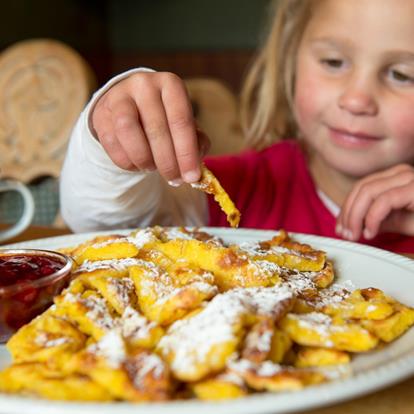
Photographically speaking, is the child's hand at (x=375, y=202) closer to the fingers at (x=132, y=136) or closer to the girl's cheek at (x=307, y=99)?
the girl's cheek at (x=307, y=99)

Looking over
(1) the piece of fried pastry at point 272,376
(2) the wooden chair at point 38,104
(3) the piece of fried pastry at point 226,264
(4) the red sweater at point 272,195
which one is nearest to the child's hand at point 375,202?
(4) the red sweater at point 272,195

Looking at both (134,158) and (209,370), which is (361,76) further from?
(209,370)

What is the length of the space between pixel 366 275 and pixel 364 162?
1.90 ft

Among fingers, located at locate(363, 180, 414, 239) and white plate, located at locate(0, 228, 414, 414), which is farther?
fingers, located at locate(363, 180, 414, 239)

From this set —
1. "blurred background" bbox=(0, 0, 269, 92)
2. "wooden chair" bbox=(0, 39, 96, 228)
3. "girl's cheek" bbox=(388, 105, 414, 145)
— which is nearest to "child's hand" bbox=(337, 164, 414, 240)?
"girl's cheek" bbox=(388, 105, 414, 145)

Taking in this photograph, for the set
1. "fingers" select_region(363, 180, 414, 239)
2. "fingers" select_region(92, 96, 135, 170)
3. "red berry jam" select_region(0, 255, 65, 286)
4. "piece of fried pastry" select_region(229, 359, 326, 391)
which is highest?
"fingers" select_region(92, 96, 135, 170)

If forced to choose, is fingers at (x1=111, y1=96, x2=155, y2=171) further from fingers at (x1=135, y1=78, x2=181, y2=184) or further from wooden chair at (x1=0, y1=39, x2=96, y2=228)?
wooden chair at (x1=0, y1=39, x2=96, y2=228)

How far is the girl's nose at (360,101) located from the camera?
1325 millimetres

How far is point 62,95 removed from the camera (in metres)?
2.15

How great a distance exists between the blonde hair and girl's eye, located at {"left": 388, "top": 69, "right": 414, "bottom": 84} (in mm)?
443

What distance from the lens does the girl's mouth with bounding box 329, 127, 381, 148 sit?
1403 mm

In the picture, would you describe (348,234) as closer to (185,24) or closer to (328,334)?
(328,334)

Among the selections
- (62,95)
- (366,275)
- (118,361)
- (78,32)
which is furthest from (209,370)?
(78,32)

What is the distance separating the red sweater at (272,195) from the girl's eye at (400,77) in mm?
366
